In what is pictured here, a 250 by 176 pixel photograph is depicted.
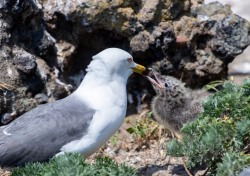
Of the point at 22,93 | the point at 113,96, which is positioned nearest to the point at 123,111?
the point at 113,96

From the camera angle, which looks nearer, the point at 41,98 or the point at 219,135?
the point at 219,135

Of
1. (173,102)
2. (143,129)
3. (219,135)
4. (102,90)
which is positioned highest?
(102,90)

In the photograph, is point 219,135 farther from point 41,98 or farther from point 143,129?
point 41,98

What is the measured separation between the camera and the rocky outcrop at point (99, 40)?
20.5 feet

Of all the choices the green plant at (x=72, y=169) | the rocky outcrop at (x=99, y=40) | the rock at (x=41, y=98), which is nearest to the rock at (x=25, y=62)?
the rocky outcrop at (x=99, y=40)

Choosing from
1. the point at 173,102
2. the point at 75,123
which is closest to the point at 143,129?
the point at 173,102

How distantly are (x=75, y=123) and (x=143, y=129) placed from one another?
1373mm

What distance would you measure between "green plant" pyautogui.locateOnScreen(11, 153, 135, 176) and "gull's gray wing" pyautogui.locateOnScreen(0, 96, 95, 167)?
65 centimetres

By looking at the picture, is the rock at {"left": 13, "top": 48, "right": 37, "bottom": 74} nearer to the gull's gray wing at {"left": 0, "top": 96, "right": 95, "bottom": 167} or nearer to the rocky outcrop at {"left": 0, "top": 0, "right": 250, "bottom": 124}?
the rocky outcrop at {"left": 0, "top": 0, "right": 250, "bottom": 124}

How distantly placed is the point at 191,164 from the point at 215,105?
0.47 metres

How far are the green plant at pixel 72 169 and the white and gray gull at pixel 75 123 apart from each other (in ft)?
2.20

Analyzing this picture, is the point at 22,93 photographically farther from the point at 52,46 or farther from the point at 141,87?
the point at 141,87

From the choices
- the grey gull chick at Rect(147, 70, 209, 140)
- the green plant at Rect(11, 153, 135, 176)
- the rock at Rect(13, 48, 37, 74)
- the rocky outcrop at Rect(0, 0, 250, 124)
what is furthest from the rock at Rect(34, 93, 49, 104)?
the green plant at Rect(11, 153, 135, 176)

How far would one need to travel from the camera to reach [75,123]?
16.7 ft
